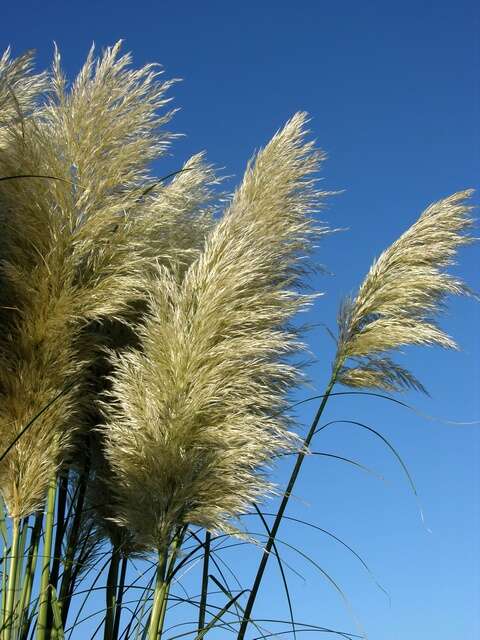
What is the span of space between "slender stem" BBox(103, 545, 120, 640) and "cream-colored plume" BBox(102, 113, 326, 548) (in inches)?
18.8

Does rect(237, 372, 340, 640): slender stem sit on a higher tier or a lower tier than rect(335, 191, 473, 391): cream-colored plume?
lower

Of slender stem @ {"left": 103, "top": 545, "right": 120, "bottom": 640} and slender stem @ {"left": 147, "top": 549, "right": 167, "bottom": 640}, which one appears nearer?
slender stem @ {"left": 147, "top": 549, "right": 167, "bottom": 640}

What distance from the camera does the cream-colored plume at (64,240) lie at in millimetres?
2912

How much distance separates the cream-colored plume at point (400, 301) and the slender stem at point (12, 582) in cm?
136

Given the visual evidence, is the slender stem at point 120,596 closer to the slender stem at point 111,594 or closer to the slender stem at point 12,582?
the slender stem at point 111,594

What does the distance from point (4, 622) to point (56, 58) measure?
6.95 ft

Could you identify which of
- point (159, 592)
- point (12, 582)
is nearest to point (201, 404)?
point (159, 592)

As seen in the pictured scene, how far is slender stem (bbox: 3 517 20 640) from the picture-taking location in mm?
2896

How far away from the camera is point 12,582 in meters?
2.90

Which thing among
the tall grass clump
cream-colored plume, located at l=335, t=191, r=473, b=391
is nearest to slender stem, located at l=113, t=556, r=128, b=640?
the tall grass clump

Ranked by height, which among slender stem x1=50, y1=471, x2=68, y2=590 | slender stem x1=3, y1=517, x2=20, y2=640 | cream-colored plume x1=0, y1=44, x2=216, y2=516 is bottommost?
slender stem x1=3, y1=517, x2=20, y2=640

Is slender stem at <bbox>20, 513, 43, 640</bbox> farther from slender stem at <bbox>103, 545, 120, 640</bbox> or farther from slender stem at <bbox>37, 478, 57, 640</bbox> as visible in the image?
slender stem at <bbox>103, 545, 120, 640</bbox>

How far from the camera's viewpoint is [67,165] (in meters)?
3.20

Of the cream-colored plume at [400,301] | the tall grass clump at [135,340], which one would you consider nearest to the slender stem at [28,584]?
the tall grass clump at [135,340]
